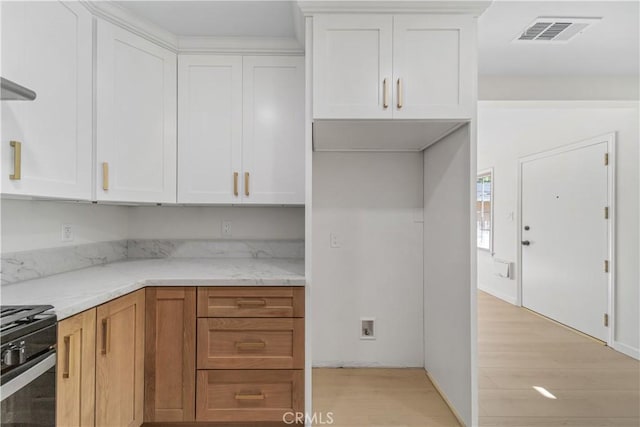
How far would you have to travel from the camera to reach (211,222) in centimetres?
249

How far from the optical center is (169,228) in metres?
2.48

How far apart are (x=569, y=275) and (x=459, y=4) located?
129 inches

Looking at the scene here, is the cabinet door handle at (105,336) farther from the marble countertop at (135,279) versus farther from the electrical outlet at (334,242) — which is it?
the electrical outlet at (334,242)

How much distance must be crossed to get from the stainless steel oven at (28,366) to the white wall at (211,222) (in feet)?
4.43

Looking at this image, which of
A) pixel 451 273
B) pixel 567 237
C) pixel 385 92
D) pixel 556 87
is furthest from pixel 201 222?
pixel 567 237

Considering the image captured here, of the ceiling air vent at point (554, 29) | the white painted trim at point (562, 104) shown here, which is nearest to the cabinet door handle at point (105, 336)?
the ceiling air vent at point (554, 29)

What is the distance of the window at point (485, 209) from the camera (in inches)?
198

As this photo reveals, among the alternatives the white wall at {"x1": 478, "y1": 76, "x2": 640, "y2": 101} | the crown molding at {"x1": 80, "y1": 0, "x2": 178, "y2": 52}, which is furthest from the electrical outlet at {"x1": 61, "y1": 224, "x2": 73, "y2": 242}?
the white wall at {"x1": 478, "y1": 76, "x2": 640, "y2": 101}

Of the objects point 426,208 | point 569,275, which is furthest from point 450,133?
point 569,275

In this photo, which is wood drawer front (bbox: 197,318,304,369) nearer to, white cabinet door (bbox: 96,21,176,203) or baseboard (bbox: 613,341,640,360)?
white cabinet door (bbox: 96,21,176,203)

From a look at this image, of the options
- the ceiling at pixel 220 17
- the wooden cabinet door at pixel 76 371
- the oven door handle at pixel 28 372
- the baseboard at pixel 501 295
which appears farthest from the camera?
the baseboard at pixel 501 295

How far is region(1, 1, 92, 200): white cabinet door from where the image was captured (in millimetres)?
1263

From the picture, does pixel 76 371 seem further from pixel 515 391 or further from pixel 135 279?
pixel 515 391

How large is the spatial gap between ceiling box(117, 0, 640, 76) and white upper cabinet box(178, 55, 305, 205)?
0.67 feet
